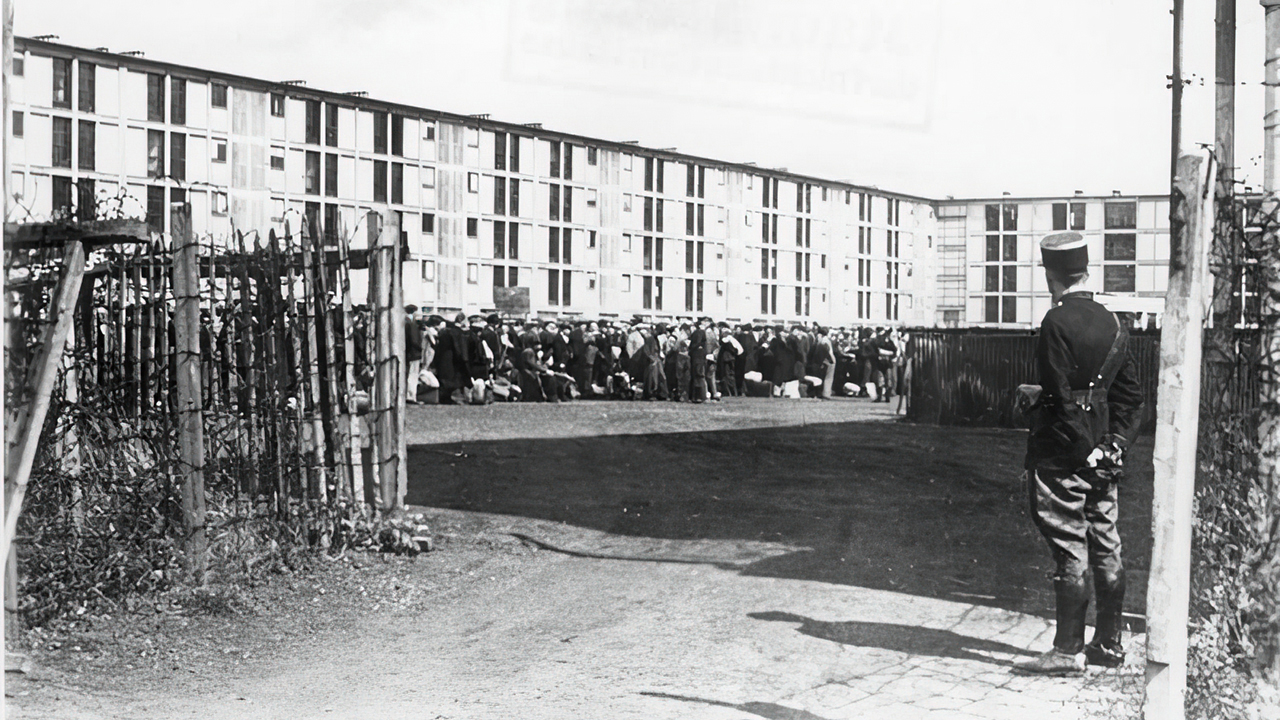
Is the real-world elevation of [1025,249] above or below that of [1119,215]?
below

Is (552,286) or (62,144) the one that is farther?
(552,286)

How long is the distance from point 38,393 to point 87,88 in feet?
135

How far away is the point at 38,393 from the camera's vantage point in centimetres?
503

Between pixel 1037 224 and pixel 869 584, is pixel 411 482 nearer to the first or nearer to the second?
pixel 869 584

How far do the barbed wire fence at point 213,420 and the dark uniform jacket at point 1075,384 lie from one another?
4.15m

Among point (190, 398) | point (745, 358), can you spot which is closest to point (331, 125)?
point (745, 358)

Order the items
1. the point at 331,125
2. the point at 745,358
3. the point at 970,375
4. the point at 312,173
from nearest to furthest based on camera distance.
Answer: the point at 970,375
the point at 745,358
the point at 312,173
the point at 331,125

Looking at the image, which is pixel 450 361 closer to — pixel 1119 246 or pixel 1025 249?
pixel 1025 249

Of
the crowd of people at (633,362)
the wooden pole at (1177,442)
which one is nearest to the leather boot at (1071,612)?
the wooden pole at (1177,442)

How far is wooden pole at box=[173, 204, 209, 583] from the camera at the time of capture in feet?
23.5

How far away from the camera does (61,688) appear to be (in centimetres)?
567

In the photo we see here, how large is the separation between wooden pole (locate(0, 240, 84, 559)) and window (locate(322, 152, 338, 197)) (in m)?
46.2

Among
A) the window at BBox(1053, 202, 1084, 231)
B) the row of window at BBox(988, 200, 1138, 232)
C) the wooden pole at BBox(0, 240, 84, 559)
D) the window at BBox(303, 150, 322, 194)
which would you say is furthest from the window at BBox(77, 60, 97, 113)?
the wooden pole at BBox(0, 240, 84, 559)

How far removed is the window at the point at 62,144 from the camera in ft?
132
